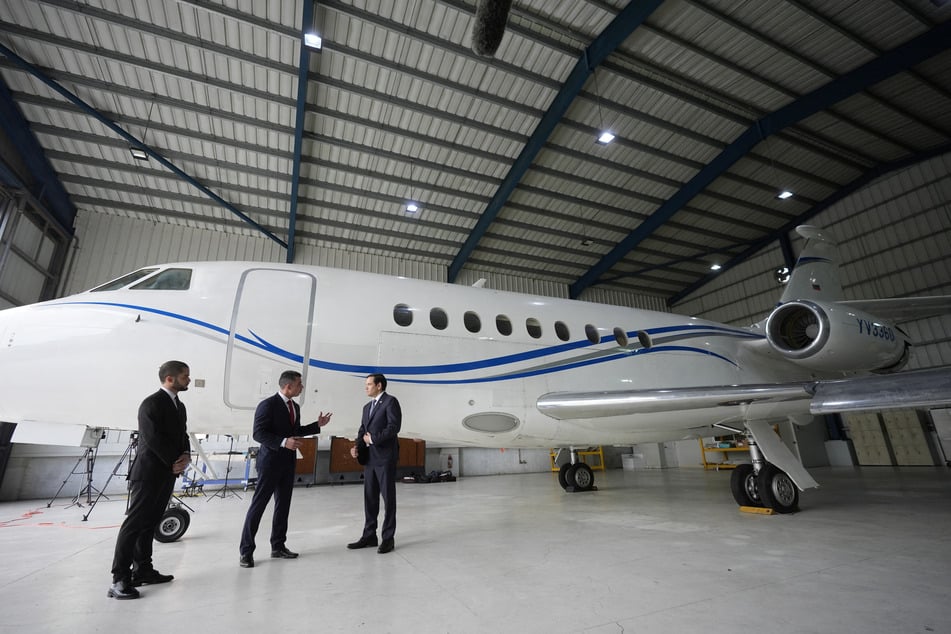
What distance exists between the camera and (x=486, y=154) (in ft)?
47.5

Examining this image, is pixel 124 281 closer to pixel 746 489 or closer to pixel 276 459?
pixel 276 459

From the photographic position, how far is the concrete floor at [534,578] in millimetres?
2527

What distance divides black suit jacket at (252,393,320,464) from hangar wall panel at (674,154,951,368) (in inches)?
938

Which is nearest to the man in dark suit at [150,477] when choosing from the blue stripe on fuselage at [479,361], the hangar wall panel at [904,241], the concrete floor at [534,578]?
the concrete floor at [534,578]

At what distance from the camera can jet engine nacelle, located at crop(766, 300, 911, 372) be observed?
709 centimetres

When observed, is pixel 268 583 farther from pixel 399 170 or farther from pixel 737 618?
pixel 399 170

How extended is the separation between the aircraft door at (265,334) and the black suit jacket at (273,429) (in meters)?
0.65

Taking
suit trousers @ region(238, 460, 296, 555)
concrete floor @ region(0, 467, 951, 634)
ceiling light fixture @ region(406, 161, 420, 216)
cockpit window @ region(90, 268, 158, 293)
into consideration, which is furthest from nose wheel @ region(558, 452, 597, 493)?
ceiling light fixture @ region(406, 161, 420, 216)

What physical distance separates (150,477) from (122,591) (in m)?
0.77

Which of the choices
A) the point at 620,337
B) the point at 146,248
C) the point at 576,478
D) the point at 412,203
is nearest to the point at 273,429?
the point at 620,337

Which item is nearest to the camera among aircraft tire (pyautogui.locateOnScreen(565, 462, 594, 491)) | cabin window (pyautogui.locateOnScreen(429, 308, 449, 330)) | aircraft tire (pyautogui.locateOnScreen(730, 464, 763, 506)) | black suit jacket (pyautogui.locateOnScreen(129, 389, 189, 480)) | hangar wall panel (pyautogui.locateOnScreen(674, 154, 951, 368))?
black suit jacket (pyautogui.locateOnScreen(129, 389, 189, 480))

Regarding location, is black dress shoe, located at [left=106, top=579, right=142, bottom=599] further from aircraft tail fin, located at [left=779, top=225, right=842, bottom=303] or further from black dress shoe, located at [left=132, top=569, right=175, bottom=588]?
aircraft tail fin, located at [left=779, top=225, right=842, bottom=303]

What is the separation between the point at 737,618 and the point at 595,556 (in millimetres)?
1701

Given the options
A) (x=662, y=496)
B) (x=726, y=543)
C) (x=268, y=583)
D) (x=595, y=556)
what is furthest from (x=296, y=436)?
(x=662, y=496)
